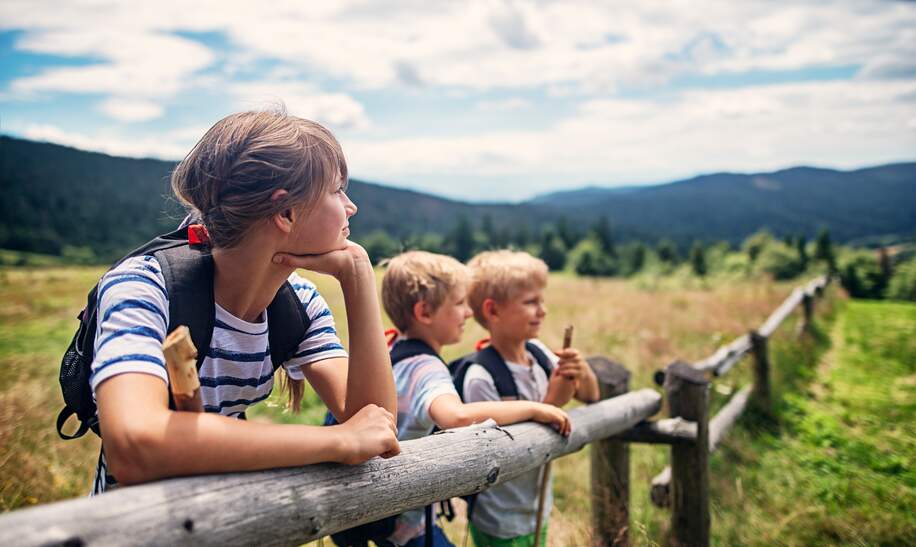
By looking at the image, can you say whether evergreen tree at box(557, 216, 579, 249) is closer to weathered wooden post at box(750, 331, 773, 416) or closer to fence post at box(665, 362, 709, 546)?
weathered wooden post at box(750, 331, 773, 416)

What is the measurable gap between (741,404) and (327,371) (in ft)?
20.2

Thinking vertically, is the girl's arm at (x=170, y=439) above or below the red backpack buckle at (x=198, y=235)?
below

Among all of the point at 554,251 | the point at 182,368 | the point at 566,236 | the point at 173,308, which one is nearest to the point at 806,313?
the point at 173,308

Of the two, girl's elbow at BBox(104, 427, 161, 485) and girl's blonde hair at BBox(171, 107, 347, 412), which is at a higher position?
girl's blonde hair at BBox(171, 107, 347, 412)

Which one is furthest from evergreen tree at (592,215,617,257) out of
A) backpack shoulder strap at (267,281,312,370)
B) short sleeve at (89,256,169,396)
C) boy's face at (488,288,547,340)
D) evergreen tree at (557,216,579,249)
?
short sleeve at (89,256,169,396)

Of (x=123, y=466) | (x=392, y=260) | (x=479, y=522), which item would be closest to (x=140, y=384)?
(x=123, y=466)

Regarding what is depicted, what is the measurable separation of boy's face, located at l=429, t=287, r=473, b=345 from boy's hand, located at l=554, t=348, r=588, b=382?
1.73 feet

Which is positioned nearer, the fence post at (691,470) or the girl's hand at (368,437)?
the girl's hand at (368,437)

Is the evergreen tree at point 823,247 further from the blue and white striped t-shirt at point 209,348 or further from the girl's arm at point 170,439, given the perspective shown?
the girl's arm at point 170,439

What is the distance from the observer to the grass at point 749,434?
4.04 meters

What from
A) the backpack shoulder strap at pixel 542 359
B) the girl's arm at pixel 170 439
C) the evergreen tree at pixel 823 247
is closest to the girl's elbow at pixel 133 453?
the girl's arm at pixel 170 439

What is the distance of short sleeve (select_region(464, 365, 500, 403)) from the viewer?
2.85 metres

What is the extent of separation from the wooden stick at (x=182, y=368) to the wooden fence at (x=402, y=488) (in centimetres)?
17

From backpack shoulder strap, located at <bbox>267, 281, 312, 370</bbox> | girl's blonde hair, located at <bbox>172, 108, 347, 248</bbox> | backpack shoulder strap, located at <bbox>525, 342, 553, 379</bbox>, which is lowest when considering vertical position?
backpack shoulder strap, located at <bbox>525, 342, 553, 379</bbox>
